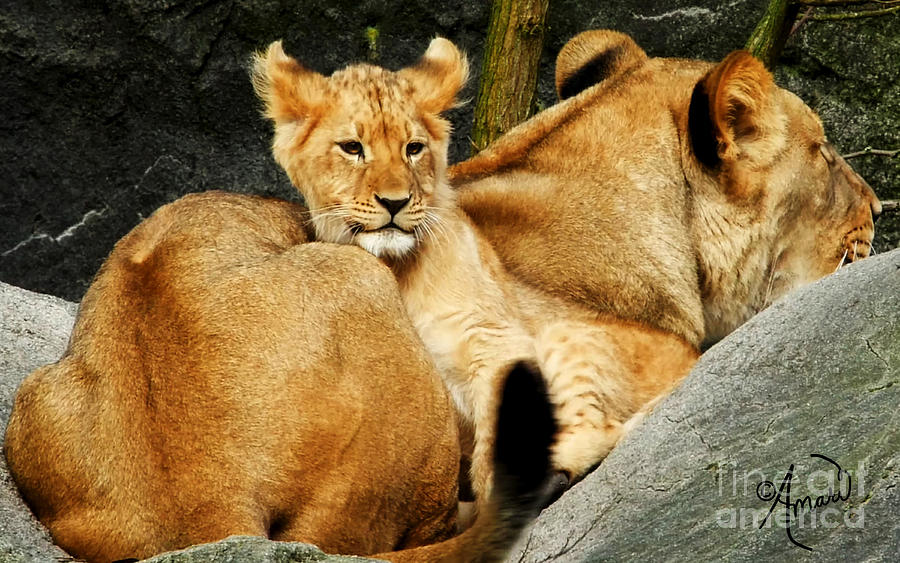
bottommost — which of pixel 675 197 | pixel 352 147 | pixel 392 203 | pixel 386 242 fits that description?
pixel 675 197

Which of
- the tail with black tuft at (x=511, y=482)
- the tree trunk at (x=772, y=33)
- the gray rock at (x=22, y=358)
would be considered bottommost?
the gray rock at (x=22, y=358)

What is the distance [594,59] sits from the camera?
5070 mm

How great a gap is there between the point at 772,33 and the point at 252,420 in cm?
315

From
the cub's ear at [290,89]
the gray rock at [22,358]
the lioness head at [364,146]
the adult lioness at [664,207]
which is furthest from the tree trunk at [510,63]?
the gray rock at [22,358]

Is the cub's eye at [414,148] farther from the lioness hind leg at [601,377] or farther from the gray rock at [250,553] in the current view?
the gray rock at [250,553]

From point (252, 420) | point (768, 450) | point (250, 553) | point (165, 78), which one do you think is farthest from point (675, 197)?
point (165, 78)

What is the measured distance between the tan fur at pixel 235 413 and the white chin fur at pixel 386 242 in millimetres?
187

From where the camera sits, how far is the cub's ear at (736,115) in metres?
4.33

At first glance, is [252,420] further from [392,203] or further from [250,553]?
[392,203]

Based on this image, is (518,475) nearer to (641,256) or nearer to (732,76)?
(641,256)

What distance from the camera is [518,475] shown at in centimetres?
304

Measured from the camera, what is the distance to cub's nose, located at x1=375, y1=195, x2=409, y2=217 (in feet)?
12.2

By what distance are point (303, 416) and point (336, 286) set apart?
0.44 metres

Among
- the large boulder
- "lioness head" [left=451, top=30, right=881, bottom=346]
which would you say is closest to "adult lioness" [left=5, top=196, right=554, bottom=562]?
the large boulder
